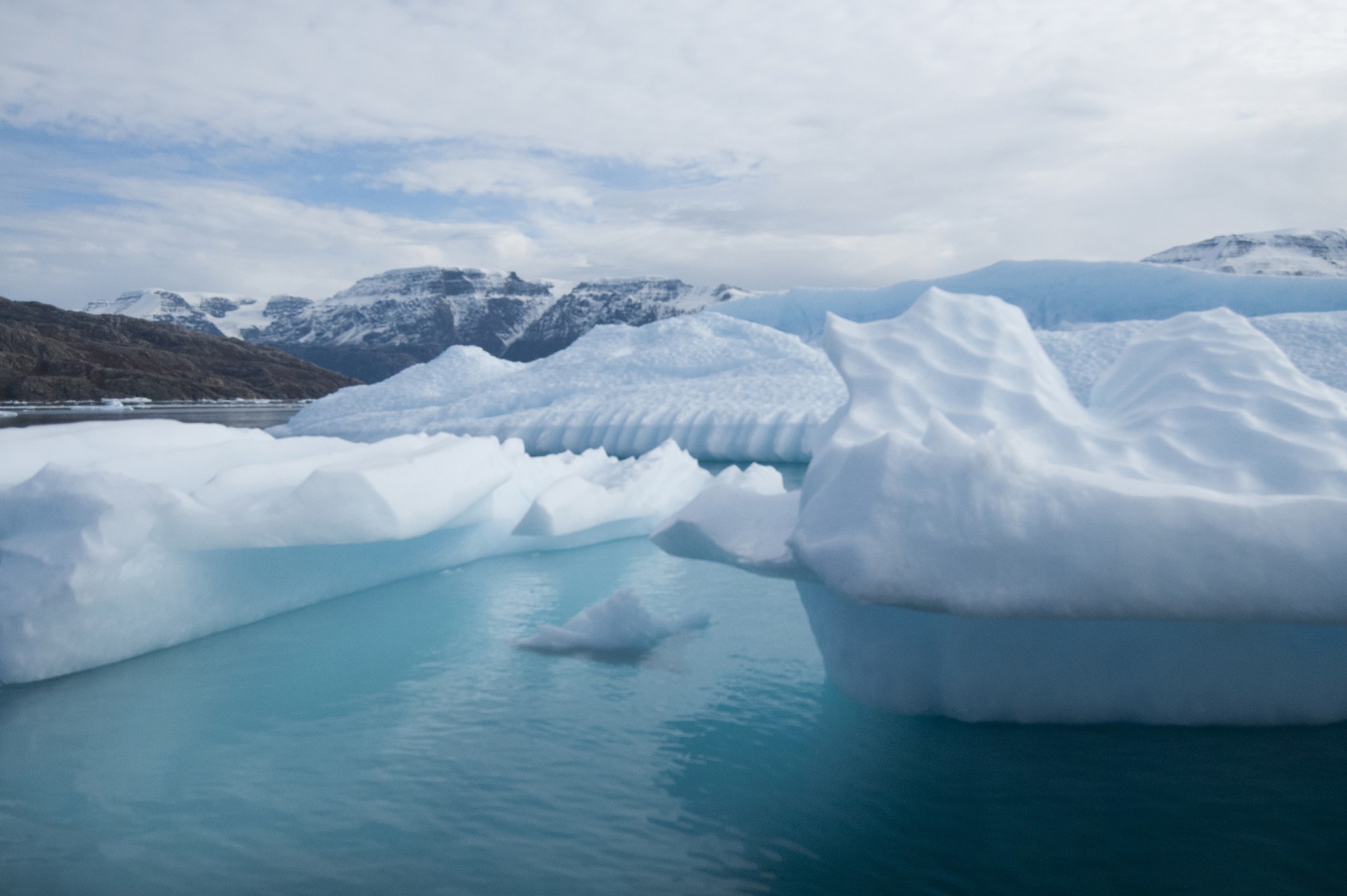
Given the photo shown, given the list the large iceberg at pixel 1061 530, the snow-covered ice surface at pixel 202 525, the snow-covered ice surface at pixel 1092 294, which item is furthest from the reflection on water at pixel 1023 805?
the snow-covered ice surface at pixel 1092 294

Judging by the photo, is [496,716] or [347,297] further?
[347,297]

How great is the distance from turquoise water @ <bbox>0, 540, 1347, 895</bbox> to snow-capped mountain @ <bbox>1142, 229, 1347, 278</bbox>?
4845 cm

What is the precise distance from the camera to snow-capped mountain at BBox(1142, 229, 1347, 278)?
45.6m

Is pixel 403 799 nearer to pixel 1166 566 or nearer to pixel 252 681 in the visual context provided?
pixel 252 681

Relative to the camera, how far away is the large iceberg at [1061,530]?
2027mm

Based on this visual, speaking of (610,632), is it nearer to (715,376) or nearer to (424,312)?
(715,376)

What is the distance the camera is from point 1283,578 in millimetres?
1953

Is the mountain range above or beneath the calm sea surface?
above

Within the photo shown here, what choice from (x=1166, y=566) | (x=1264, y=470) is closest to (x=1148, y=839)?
(x=1166, y=566)

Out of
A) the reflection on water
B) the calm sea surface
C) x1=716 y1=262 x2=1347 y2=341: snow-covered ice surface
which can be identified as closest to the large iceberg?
the reflection on water

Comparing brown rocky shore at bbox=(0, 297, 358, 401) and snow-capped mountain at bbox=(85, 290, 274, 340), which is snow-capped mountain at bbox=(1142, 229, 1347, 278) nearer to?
brown rocky shore at bbox=(0, 297, 358, 401)

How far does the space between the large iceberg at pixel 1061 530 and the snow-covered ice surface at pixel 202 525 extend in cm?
201

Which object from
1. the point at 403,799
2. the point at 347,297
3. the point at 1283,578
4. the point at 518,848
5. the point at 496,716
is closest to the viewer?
the point at 1283,578

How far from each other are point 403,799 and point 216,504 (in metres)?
2.26
